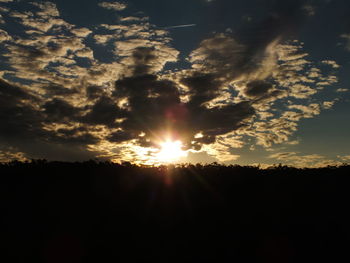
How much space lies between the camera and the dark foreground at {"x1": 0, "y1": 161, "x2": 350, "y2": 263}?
823cm

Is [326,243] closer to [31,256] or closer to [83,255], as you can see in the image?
[83,255]

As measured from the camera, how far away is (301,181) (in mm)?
11562

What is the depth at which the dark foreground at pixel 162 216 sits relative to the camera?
27.0 ft

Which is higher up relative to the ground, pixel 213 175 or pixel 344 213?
pixel 213 175

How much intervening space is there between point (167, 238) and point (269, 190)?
4.28m

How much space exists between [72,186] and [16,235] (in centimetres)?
191

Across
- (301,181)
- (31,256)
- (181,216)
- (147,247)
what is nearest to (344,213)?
(301,181)

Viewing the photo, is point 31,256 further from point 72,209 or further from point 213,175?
point 213,175

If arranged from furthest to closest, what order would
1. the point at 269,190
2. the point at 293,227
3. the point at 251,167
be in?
the point at 251,167 → the point at 269,190 → the point at 293,227

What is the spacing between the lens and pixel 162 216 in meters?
9.28

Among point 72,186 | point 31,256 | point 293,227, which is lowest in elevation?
point 31,256

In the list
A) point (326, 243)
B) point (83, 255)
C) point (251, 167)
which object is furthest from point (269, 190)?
point (83, 255)

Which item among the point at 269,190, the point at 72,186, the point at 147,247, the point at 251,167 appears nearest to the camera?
the point at 147,247

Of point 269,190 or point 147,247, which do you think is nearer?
point 147,247
